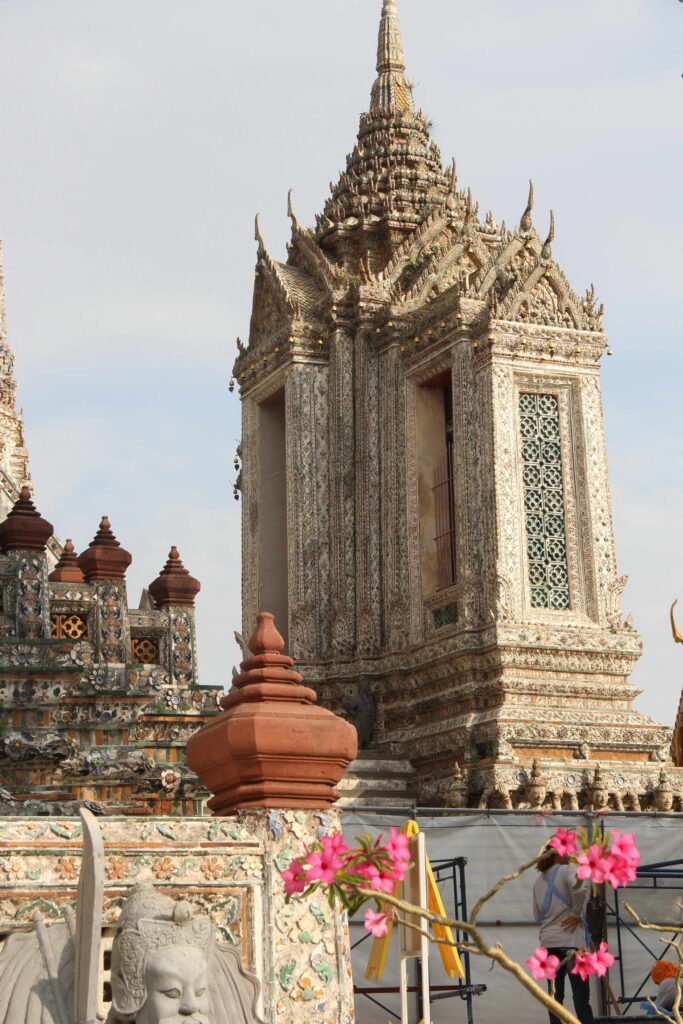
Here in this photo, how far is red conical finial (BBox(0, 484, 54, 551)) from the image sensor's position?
59.5ft

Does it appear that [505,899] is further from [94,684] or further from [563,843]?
[563,843]

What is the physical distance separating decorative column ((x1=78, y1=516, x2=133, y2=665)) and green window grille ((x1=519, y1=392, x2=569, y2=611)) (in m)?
4.97

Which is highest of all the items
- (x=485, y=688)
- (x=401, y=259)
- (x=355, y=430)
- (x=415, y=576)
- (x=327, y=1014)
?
(x=401, y=259)

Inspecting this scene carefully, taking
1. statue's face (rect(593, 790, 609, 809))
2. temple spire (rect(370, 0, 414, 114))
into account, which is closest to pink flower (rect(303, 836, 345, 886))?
statue's face (rect(593, 790, 609, 809))

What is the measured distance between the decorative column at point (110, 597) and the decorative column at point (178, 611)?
1.95 feet

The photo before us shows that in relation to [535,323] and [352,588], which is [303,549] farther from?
[535,323]

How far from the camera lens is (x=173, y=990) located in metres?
6.97

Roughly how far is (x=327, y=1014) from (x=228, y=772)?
4.02 feet

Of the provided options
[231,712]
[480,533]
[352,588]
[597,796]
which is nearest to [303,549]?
[352,588]

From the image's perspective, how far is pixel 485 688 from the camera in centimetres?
2073

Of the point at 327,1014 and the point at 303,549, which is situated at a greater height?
the point at 303,549

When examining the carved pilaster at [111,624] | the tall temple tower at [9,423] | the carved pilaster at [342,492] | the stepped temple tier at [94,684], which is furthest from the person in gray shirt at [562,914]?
the tall temple tower at [9,423]

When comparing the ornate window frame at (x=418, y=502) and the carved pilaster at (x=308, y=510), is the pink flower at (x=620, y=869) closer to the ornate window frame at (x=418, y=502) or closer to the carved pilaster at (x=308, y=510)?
the ornate window frame at (x=418, y=502)

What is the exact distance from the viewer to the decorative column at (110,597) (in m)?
18.5
